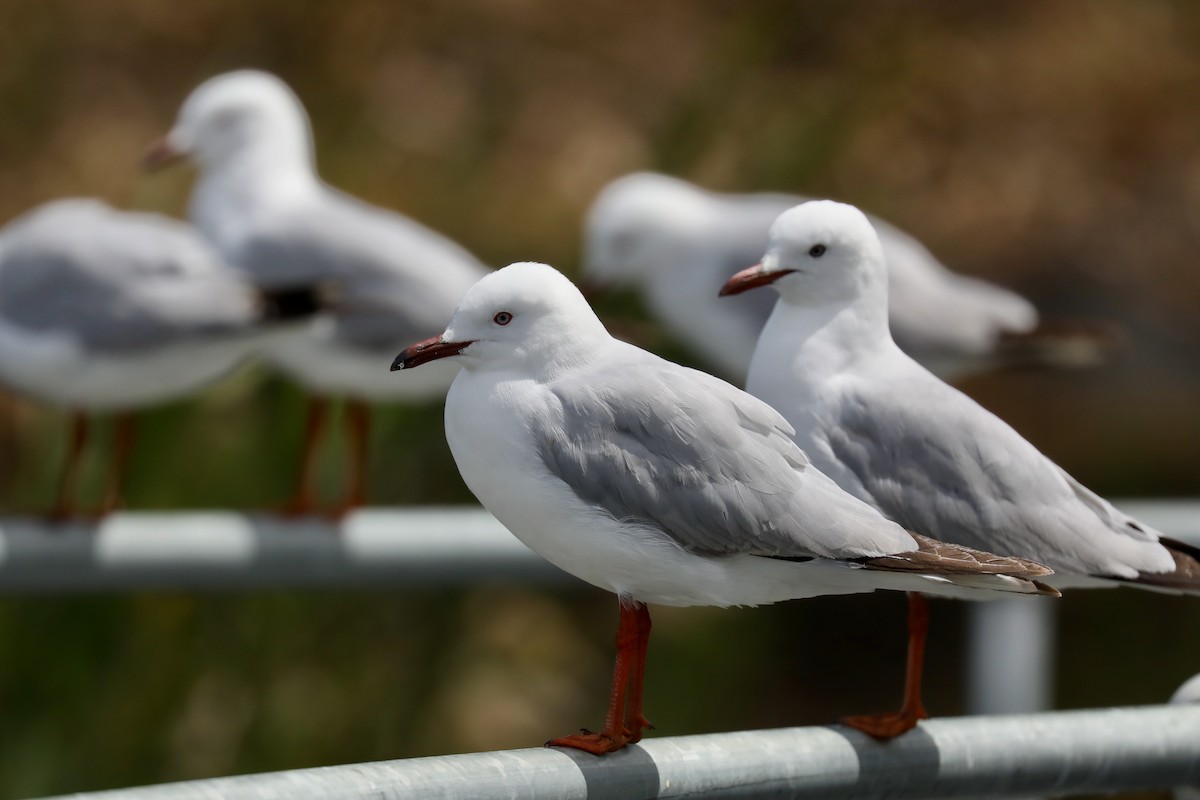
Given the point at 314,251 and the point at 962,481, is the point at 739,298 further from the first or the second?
the point at 962,481

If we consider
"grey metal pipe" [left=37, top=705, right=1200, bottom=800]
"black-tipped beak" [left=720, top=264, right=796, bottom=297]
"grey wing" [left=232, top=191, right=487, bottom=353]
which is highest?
"grey wing" [left=232, top=191, right=487, bottom=353]

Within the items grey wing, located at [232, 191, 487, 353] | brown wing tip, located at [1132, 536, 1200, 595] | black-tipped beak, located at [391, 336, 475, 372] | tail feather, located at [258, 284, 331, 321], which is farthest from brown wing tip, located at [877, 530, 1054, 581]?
grey wing, located at [232, 191, 487, 353]

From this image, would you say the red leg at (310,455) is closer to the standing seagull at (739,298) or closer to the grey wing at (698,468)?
the standing seagull at (739,298)

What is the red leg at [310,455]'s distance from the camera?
216 centimetres

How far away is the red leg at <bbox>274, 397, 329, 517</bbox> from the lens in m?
2.16

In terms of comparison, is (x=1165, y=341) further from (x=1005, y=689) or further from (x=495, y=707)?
(x=1005, y=689)

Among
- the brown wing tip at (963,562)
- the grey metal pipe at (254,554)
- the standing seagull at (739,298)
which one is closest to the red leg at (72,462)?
the grey metal pipe at (254,554)

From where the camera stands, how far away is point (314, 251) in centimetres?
213

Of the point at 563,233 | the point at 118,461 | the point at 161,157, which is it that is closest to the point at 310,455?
Result: the point at 118,461

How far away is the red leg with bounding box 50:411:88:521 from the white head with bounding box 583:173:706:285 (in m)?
0.88

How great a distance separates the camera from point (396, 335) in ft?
6.85

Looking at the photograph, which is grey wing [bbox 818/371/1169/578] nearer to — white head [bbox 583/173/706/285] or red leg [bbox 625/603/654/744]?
red leg [bbox 625/603/654/744]

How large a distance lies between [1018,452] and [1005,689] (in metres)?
0.78

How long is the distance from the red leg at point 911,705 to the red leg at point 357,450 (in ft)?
4.17
